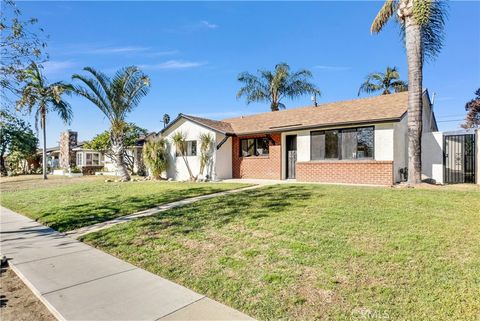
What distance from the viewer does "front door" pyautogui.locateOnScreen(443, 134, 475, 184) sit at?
13.2 metres

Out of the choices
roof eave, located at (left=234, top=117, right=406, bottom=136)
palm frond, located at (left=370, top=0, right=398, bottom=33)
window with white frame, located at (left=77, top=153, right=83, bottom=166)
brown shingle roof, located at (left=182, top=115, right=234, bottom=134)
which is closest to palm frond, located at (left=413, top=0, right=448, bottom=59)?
palm frond, located at (left=370, top=0, right=398, bottom=33)

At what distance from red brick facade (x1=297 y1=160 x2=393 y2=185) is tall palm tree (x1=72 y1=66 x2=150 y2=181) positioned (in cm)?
1204

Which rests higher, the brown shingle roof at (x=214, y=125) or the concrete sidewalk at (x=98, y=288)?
the brown shingle roof at (x=214, y=125)

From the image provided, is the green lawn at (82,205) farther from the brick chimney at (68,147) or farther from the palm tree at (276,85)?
the brick chimney at (68,147)

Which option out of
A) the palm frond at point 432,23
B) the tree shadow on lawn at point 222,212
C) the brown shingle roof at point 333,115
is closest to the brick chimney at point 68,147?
the brown shingle roof at point 333,115

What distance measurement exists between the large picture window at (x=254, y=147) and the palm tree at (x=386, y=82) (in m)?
15.8

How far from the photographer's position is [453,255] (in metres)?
4.45

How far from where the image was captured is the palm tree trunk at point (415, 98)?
11.9 metres

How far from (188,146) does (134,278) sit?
15866 mm

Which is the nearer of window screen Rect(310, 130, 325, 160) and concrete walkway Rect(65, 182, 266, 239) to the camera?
concrete walkway Rect(65, 182, 266, 239)

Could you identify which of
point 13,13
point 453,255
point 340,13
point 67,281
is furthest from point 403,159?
point 13,13

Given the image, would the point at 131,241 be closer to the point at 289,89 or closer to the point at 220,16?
the point at 220,16

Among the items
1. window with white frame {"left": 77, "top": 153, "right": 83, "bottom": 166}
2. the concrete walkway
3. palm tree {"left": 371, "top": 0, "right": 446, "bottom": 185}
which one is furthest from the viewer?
window with white frame {"left": 77, "top": 153, "right": 83, "bottom": 166}

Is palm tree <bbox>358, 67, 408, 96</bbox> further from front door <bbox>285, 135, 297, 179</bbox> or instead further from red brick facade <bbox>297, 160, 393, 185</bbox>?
red brick facade <bbox>297, 160, 393, 185</bbox>
